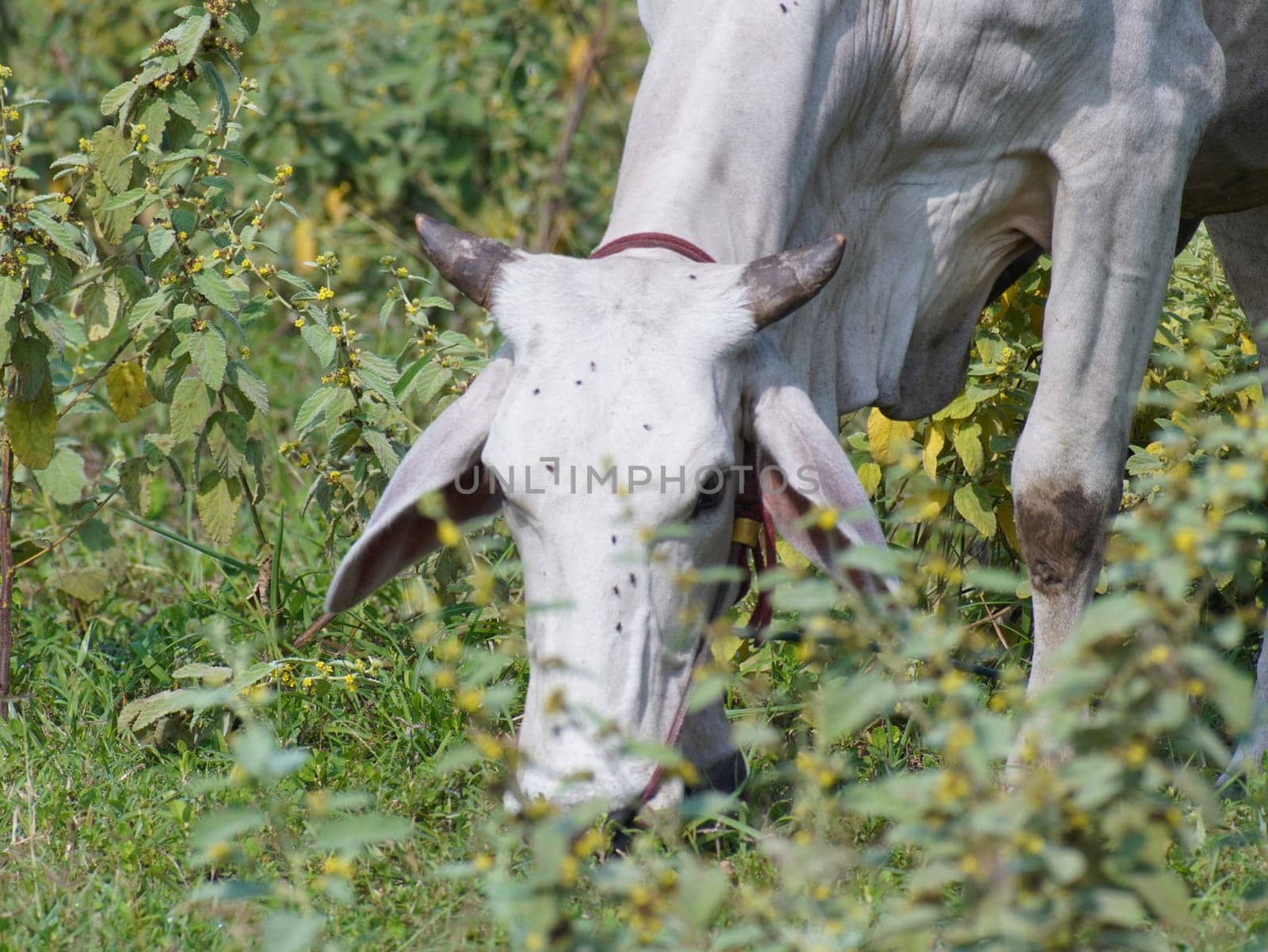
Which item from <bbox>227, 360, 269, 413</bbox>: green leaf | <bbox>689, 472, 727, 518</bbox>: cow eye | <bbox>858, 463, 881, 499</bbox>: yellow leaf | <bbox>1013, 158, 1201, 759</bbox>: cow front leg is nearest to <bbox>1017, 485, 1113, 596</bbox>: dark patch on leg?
<bbox>1013, 158, 1201, 759</bbox>: cow front leg

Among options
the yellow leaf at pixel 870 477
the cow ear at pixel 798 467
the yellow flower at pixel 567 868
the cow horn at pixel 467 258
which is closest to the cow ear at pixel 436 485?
the cow horn at pixel 467 258

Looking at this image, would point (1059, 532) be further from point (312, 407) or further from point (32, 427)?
point (32, 427)

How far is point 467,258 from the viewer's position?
2.83 metres

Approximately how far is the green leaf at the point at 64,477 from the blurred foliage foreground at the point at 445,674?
0.01 m

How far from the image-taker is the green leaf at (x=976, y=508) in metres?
Result: 3.77

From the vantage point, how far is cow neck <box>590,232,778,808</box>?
271 centimetres

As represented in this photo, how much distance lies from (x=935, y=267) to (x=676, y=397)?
1.09 metres

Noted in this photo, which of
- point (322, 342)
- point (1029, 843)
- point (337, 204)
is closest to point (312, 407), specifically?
point (322, 342)

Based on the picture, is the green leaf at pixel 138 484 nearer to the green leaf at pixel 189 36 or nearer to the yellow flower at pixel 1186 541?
the green leaf at pixel 189 36

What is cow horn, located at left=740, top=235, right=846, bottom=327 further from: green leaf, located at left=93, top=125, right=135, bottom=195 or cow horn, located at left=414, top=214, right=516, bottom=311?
green leaf, located at left=93, top=125, right=135, bottom=195

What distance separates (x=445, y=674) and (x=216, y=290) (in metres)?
1.50

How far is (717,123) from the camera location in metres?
3.03

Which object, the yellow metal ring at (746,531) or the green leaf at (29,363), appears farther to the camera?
the green leaf at (29,363)

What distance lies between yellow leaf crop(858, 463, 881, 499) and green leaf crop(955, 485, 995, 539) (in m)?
0.18
